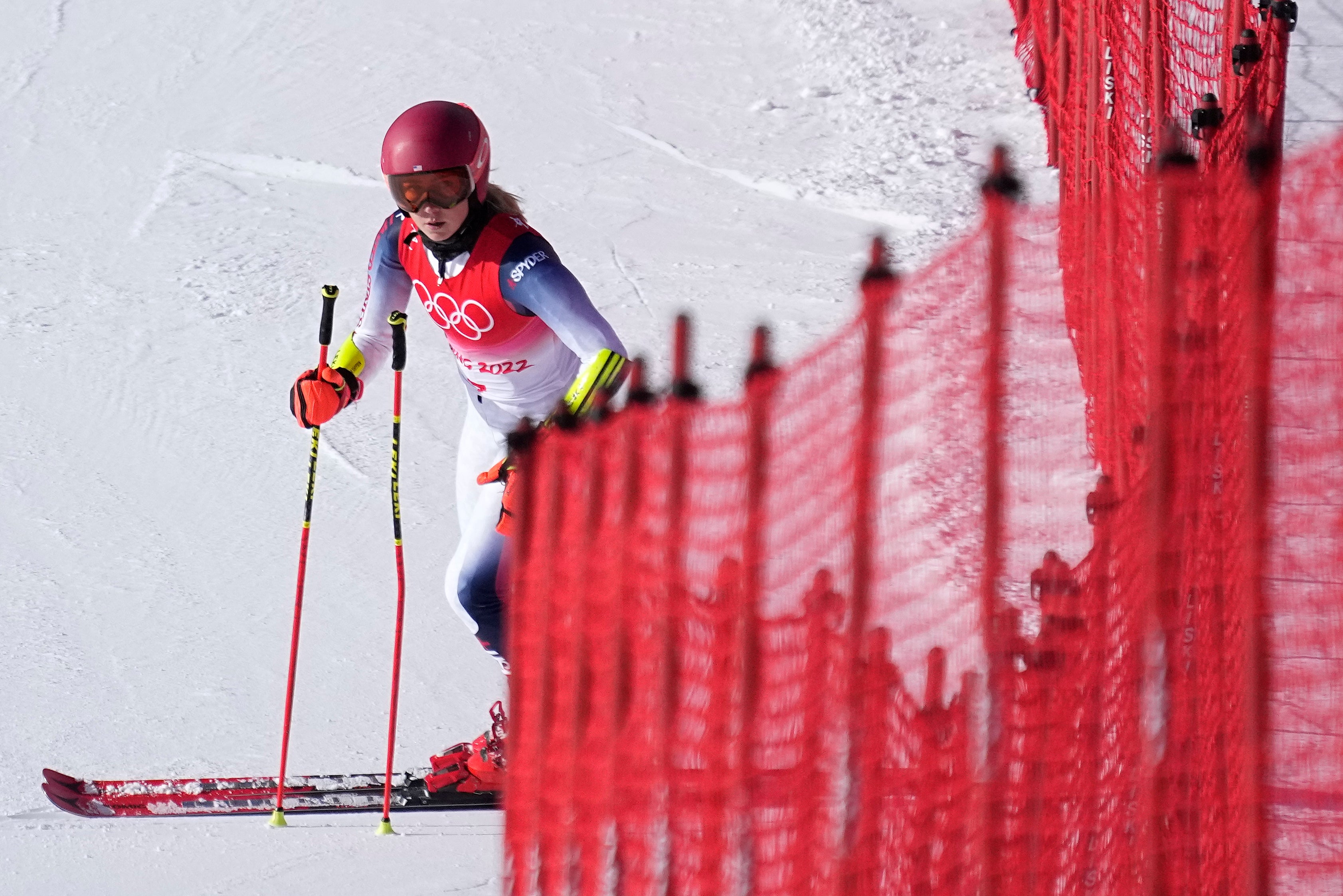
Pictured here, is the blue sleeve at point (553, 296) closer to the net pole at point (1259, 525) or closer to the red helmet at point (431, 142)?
the red helmet at point (431, 142)

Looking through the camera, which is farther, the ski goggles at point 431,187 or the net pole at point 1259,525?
the ski goggles at point 431,187

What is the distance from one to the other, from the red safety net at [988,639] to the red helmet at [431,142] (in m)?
0.97

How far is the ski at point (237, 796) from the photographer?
395 cm

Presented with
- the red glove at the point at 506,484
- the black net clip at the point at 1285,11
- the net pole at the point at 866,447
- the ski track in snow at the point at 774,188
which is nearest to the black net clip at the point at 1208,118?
the black net clip at the point at 1285,11

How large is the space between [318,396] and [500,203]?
0.71 metres

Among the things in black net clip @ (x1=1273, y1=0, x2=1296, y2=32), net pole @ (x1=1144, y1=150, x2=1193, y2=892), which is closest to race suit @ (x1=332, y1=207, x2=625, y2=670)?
net pole @ (x1=1144, y1=150, x2=1193, y2=892)

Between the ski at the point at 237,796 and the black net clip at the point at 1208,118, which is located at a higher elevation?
the black net clip at the point at 1208,118

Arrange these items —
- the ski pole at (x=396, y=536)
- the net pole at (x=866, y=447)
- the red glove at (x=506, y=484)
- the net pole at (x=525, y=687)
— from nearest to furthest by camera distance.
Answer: the net pole at (x=866, y=447) < the net pole at (x=525, y=687) < the red glove at (x=506, y=484) < the ski pole at (x=396, y=536)

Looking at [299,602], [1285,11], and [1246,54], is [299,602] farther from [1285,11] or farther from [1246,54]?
[1285,11]

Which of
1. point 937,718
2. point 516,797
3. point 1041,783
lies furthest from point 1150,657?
point 516,797

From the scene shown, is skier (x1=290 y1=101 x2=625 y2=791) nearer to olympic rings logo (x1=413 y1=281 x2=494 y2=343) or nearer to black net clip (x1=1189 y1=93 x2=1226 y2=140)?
olympic rings logo (x1=413 y1=281 x2=494 y2=343)

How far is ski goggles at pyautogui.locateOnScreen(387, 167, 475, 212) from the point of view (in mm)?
3512

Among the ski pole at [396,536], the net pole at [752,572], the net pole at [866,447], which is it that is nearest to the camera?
the net pole at [866,447]

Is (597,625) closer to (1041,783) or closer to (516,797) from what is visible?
(516,797)
